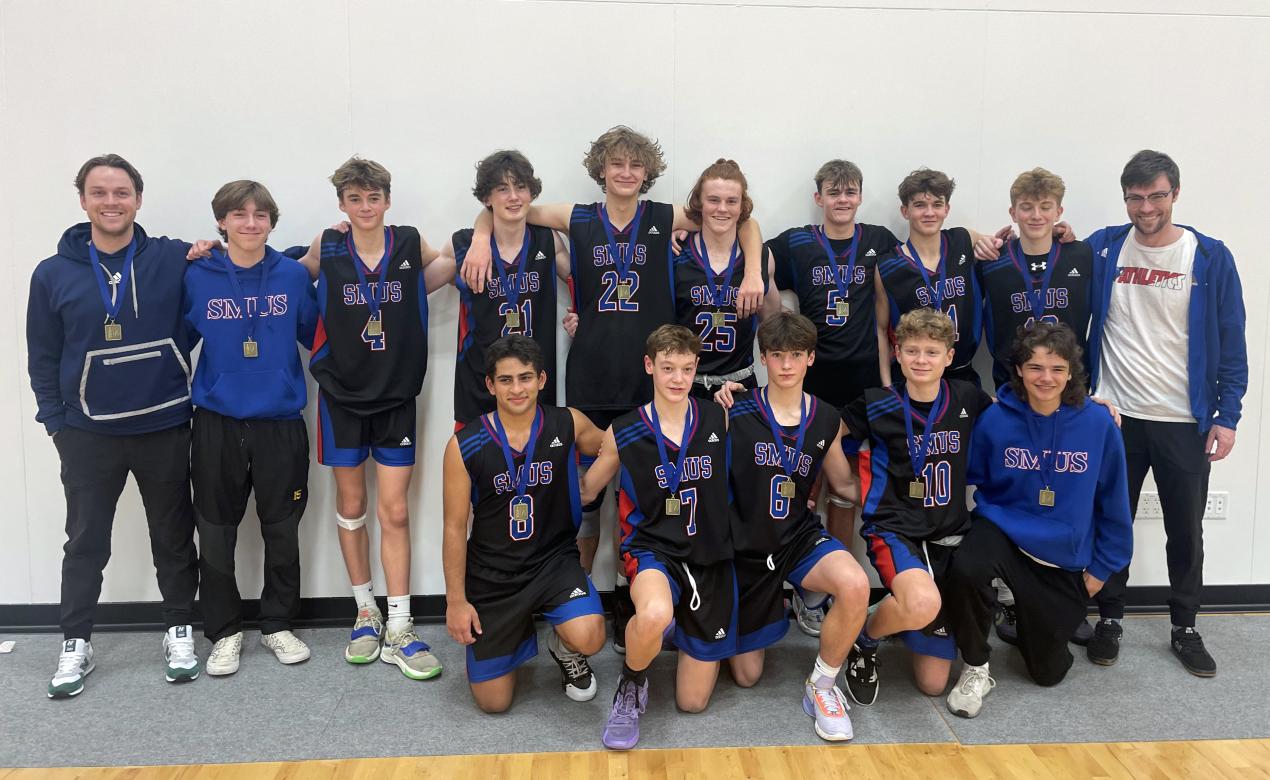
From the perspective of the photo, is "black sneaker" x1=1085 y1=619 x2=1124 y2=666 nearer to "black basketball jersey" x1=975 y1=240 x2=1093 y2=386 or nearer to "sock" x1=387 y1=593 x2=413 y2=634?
"black basketball jersey" x1=975 y1=240 x2=1093 y2=386

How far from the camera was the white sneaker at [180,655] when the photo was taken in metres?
2.99

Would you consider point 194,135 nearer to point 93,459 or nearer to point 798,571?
point 93,459

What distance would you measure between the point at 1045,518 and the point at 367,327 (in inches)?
102

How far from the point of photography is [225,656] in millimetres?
3057

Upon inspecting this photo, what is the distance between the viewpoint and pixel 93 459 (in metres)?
2.98

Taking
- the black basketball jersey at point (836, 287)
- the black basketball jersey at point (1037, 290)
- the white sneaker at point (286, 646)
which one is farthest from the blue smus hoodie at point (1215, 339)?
the white sneaker at point (286, 646)

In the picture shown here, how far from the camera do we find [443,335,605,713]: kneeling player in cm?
273

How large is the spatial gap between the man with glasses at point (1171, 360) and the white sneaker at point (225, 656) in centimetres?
329

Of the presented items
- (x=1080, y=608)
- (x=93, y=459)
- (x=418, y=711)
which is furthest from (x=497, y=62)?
(x=1080, y=608)

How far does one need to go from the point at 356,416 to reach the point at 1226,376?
3358 mm

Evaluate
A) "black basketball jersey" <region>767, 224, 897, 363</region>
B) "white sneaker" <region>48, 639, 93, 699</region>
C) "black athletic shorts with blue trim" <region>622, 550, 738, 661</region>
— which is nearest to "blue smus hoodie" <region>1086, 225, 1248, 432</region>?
"black basketball jersey" <region>767, 224, 897, 363</region>

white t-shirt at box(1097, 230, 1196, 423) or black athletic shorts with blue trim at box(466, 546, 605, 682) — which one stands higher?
white t-shirt at box(1097, 230, 1196, 423)

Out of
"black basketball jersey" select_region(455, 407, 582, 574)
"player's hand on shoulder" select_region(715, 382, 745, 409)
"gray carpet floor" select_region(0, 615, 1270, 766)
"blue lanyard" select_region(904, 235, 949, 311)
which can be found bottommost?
"gray carpet floor" select_region(0, 615, 1270, 766)

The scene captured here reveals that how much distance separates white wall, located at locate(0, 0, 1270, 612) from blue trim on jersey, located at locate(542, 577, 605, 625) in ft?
3.22
